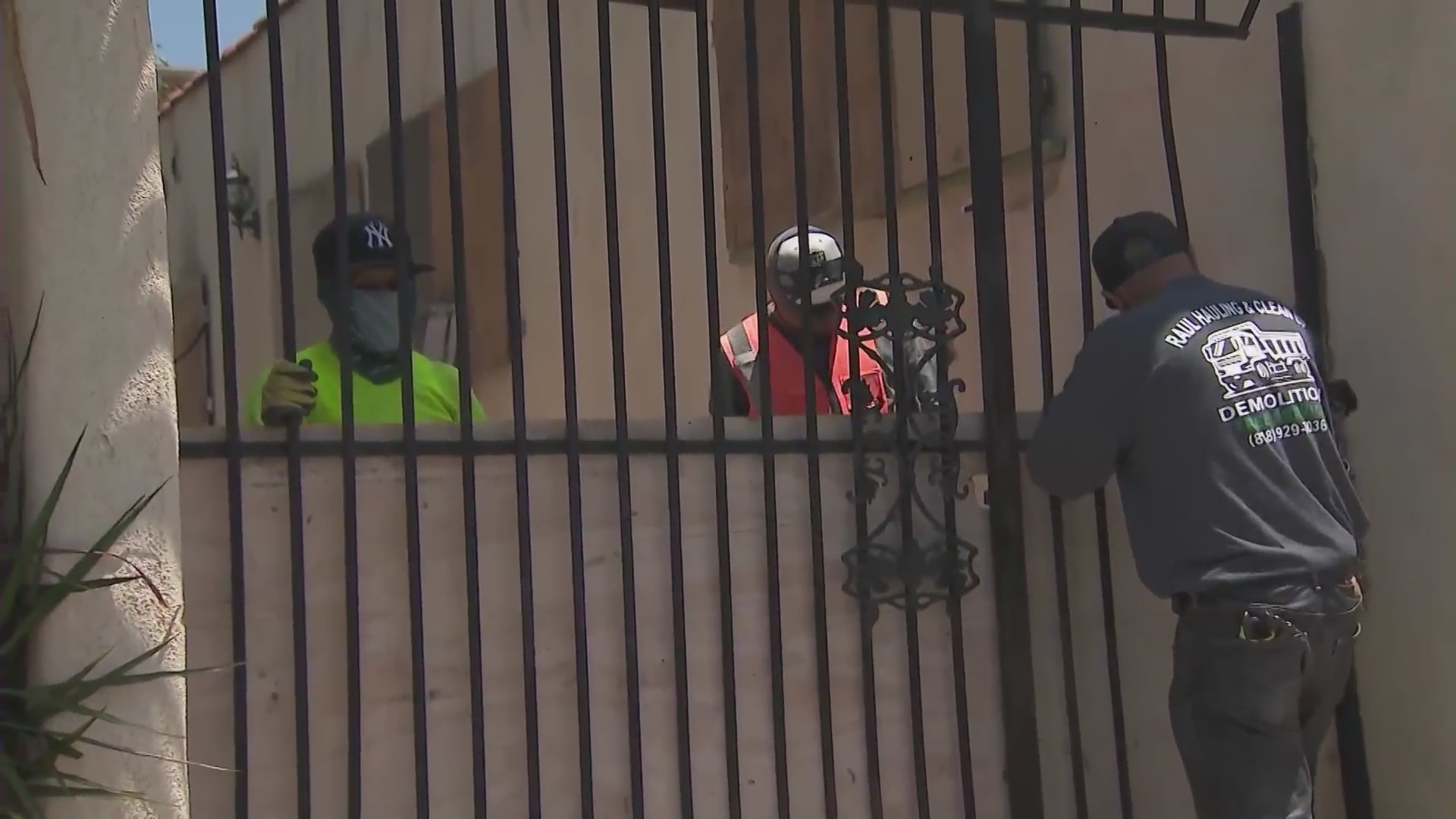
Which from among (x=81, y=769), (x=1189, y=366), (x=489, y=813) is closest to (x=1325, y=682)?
(x=1189, y=366)

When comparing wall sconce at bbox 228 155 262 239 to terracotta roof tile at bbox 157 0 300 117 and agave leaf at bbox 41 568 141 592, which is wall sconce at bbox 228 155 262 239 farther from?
agave leaf at bbox 41 568 141 592

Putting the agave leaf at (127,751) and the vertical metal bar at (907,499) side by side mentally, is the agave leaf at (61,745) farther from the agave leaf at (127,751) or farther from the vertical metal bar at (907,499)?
the vertical metal bar at (907,499)

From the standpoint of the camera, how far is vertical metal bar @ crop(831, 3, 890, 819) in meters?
2.99

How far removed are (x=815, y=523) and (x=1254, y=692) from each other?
87 centimetres

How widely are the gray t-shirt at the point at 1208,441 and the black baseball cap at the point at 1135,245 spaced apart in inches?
4.9

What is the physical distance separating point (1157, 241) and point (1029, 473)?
0.54 metres

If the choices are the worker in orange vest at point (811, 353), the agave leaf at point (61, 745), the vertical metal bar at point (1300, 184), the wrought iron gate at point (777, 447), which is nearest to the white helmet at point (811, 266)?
the worker in orange vest at point (811, 353)

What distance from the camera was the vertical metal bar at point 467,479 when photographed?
2600 millimetres

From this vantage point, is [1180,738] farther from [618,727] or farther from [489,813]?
[489,813]

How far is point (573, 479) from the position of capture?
2725mm

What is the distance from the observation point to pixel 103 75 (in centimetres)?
211

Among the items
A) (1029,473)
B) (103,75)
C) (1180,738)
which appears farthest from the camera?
(1029,473)

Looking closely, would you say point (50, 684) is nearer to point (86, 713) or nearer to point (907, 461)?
point (86, 713)

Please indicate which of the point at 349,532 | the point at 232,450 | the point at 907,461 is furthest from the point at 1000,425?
the point at 232,450
